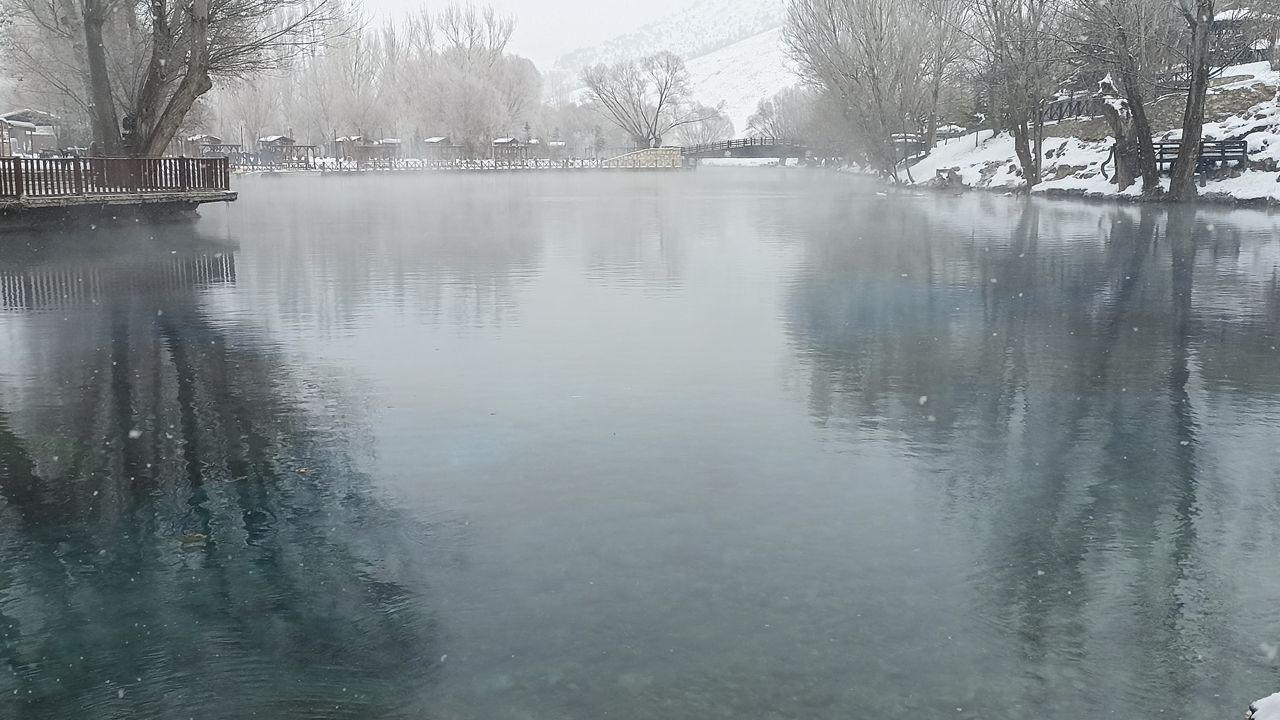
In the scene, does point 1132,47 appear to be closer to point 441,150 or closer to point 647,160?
point 441,150

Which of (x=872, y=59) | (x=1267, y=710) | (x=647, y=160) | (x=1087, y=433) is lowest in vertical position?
(x=1087, y=433)

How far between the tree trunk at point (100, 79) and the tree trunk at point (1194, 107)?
27.3 metres

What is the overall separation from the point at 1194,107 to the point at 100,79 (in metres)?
28.3

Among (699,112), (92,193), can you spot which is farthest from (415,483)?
(699,112)

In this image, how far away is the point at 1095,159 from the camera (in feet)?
139

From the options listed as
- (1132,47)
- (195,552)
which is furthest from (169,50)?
(195,552)

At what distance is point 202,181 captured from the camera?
96.9 ft

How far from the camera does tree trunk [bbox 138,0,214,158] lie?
28.4 m

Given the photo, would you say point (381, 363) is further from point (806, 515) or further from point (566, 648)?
point (566, 648)

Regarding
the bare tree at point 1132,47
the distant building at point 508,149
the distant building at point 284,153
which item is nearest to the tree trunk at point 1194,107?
the bare tree at point 1132,47

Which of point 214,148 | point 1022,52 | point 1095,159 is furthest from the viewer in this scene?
point 214,148

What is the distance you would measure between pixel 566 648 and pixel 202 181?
91.2ft

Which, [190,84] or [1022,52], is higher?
[1022,52]

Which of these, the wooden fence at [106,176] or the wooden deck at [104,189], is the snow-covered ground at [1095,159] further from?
the wooden deck at [104,189]
